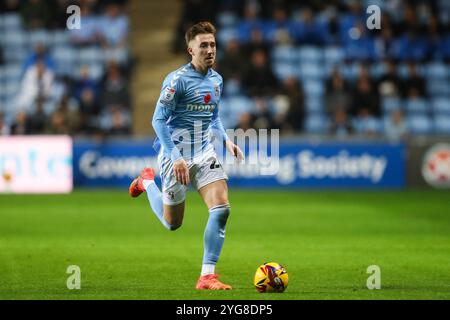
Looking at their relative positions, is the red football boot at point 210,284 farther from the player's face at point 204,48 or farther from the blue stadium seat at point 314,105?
the blue stadium seat at point 314,105

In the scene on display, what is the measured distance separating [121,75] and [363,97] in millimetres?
5505

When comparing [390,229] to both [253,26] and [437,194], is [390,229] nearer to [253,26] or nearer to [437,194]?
[437,194]

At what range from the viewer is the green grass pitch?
8352 millimetres

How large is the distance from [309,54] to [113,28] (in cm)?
480

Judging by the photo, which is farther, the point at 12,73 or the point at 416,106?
the point at 12,73

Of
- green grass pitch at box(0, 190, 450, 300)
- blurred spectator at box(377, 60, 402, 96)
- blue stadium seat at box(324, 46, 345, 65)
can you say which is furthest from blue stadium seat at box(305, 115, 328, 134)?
green grass pitch at box(0, 190, 450, 300)

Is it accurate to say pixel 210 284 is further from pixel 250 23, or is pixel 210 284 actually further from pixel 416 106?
pixel 250 23

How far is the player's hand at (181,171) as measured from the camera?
26.5 ft

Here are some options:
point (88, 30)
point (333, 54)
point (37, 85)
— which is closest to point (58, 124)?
point (37, 85)

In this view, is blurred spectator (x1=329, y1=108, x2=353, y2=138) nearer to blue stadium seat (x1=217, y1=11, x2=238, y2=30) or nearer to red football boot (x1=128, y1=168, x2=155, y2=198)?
blue stadium seat (x1=217, y1=11, x2=238, y2=30)

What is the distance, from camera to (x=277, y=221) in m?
14.7

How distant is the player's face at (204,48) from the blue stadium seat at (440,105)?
1616cm

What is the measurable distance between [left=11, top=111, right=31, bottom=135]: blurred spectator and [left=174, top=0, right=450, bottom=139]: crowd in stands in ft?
14.1

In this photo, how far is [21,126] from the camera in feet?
67.6
